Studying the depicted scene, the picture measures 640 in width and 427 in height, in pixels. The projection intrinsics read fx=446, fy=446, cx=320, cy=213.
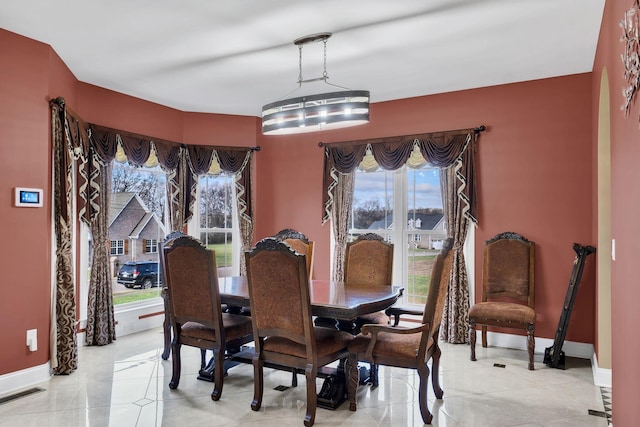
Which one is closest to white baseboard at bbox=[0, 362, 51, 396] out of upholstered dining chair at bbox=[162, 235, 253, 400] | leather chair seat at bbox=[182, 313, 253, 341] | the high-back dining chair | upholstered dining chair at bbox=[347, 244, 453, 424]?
upholstered dining chair at bbox=[162, 235, 253, 400]

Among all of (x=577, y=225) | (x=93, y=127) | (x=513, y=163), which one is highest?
(x=93, y=127)

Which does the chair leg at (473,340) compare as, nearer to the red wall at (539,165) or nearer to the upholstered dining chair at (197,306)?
the red wall at (539,165)

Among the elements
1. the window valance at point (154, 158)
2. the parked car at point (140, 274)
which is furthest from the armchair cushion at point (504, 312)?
the parked car at point (140, 274)

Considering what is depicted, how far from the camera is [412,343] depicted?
2.96 m

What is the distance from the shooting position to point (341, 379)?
3.38m

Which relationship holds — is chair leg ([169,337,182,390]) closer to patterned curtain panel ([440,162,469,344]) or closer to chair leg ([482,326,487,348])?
patterned curtain panel ([440,162,469,344])

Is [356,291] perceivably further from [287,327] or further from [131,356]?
[131,356]

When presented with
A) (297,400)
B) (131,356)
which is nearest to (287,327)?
(297,400)

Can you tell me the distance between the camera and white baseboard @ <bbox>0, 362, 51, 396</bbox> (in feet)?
11.3

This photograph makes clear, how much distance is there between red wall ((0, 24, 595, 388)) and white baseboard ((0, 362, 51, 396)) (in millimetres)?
53

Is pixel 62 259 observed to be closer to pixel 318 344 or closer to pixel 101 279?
pixel 101 279

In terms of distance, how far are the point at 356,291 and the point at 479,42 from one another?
7.56 ft

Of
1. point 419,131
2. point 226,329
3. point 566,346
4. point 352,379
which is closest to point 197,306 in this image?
point 226,329

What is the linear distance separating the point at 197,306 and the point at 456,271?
2.87 m
